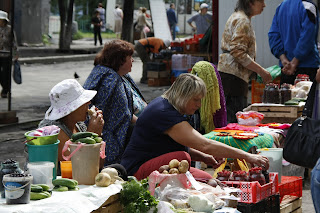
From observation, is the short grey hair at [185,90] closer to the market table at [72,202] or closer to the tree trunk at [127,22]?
the market table at [72,202]

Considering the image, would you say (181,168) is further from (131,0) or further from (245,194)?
(131,0)

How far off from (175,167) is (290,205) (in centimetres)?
141

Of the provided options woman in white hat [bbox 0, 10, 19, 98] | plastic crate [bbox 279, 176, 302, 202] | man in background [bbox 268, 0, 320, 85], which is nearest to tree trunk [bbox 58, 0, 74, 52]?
woman in white hat [bbox 0, 10, 19, 98]

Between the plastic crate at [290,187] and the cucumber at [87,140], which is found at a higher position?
the cucumber at [87,140]

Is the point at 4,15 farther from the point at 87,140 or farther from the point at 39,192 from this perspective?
the point at 39,192

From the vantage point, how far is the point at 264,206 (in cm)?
519

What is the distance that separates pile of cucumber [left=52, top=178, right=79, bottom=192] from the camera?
4.18 m

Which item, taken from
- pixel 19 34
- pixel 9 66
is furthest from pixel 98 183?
pixel 19 34

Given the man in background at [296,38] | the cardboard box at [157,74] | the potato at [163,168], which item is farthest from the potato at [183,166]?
the cardboard box at [157,74]

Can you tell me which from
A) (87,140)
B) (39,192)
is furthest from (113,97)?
(39,192)

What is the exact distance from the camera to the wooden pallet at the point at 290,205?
566 centimetres

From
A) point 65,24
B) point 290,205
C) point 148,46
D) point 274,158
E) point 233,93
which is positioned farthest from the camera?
point 65,24

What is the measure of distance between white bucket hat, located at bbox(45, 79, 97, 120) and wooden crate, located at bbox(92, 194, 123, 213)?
936 millimetres

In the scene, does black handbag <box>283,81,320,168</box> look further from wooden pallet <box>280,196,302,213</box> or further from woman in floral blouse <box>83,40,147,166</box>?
woman in floral blouse <box>83,40,147,166</box>
